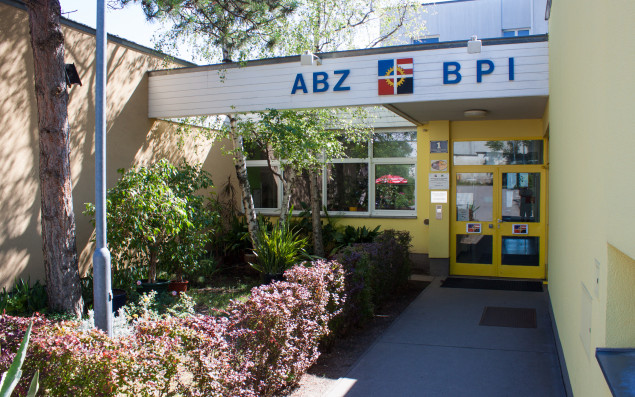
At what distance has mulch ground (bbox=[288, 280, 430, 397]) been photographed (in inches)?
201

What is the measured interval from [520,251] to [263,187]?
20.5 ft

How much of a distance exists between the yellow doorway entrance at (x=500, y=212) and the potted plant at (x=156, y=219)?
16.9ft

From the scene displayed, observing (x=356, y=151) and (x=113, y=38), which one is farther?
(x=356, y=151)

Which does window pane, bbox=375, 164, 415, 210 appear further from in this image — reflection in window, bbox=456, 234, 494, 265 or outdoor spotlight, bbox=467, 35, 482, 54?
outdoor spotlight, bbox=467, 35, 482, 54

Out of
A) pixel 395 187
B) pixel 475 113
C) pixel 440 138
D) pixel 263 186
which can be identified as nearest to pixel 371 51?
pixel 475 113

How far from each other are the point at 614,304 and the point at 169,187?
22.3 ft

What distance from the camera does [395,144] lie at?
12188 mm

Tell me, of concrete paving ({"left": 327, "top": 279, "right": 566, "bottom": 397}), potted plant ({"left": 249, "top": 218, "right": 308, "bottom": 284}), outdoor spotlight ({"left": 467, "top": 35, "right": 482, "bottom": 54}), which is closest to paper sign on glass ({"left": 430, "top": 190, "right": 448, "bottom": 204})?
concrete paving ({"left": 327, "top": 279, "right": 566, "bottom": 397})

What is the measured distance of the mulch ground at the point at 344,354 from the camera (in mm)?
5098

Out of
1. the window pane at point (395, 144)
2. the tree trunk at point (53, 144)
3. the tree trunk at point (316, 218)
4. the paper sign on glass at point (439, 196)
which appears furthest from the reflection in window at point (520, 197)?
the tree trunk at point (53, 144)

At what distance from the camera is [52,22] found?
234 inches

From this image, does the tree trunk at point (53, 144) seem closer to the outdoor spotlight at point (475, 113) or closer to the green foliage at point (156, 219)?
the green foliage at point (156, 219)

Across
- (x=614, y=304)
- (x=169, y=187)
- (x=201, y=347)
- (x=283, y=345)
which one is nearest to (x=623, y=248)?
(x=614, y=304)

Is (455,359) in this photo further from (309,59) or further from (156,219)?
(309,59)
